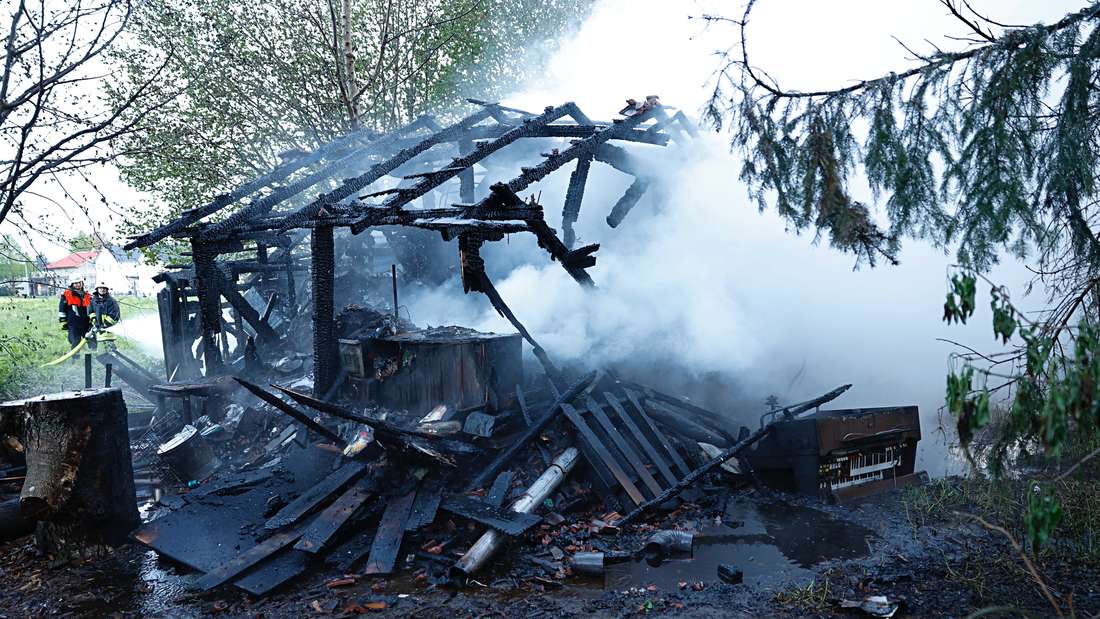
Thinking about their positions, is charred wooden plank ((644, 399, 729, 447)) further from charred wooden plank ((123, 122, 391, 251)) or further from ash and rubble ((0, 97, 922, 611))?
charred wooden plank ((123, 122, 391, 251))

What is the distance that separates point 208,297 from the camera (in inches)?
395

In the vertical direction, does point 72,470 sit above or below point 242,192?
below

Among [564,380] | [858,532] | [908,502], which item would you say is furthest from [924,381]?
[564,380]

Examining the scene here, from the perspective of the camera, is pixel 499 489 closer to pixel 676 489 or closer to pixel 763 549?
pixel 676 489

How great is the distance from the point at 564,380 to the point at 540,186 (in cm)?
889

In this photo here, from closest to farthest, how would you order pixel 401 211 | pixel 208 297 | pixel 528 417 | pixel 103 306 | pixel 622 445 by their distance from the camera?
1. pixel 622 445
2. pixel 401 211
3. pixel 528 417
4. pixel 208 297
5. pixel 103 306

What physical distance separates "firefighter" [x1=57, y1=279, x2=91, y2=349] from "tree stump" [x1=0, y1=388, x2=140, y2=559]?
11.1m

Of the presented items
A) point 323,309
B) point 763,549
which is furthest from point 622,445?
point 323,309

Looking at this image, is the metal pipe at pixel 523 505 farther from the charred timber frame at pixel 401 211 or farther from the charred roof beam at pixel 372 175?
the charred roof beam at pixel 372 175

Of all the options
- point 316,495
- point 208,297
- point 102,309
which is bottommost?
point 316,495

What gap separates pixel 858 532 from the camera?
6.42m

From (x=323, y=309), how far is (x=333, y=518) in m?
3.46

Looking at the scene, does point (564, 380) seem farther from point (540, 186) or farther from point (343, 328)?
point (540, 186)

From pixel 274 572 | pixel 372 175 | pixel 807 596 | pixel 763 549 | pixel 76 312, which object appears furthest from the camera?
pixel 76 312
